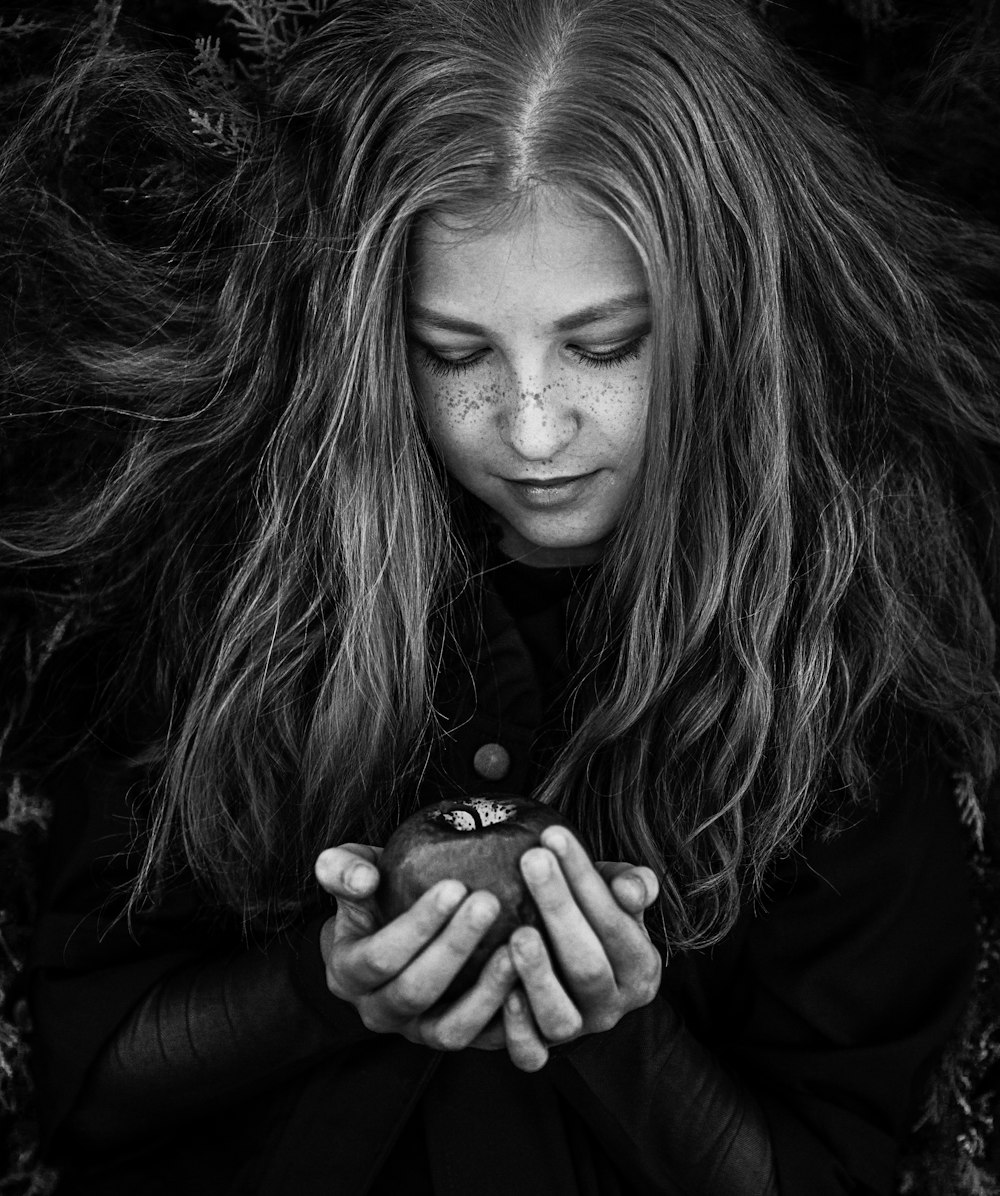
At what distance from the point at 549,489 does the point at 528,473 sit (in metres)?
0.06

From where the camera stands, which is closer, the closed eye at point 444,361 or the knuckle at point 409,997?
the knuckle at point 409,997

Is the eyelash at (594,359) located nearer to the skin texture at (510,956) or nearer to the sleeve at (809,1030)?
the skin texture at (510,956)

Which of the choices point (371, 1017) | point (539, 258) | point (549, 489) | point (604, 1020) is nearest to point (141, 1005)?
point (371, 1017)

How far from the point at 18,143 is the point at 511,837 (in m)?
1.49

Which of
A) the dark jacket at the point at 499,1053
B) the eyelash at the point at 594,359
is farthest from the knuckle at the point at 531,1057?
the eyelash at the point at 594,359

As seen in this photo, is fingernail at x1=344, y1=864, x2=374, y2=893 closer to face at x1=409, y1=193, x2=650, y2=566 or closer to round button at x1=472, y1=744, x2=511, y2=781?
round button at x1=472, y1=744, x2=511, y2=781

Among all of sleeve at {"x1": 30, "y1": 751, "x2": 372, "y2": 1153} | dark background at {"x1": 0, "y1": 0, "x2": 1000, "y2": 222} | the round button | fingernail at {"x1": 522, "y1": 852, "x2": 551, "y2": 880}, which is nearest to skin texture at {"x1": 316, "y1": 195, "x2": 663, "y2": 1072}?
fingernail at {"x1": 522, "y1": 852, "x2": 551, "y2": 880}

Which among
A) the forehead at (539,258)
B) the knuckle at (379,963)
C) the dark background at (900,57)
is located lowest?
the knuckle at (379,963)

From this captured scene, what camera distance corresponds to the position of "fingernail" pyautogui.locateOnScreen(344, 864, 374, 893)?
168cm

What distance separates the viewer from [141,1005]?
2.15 m

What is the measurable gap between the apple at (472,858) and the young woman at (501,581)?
69mm

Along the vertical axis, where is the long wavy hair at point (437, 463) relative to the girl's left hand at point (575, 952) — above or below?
above

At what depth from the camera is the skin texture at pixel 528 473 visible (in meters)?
1.63

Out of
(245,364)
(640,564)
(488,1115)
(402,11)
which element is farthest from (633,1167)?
(402,11)
